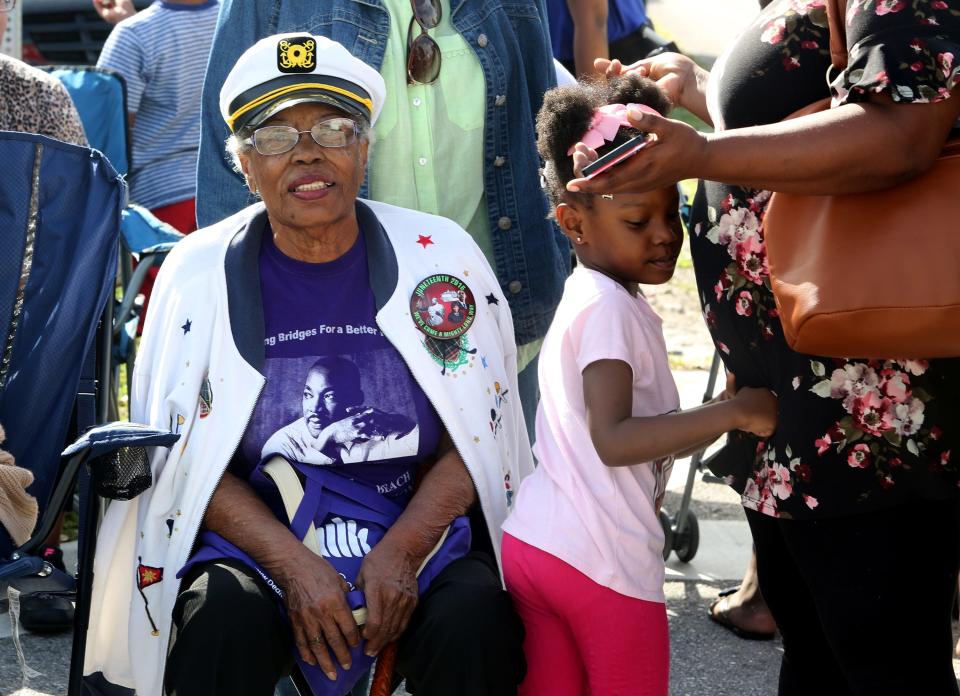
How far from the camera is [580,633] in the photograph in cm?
244

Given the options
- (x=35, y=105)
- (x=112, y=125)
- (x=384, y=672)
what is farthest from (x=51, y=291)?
(x=112, y=125)

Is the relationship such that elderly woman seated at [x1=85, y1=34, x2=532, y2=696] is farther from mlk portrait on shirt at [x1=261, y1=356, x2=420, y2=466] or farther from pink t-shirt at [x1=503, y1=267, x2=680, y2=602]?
pink t-shirt at [x1=503, y1=267, x2=680, y2=602]

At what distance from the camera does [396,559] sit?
2.59 meters

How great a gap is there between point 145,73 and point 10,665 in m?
3.02

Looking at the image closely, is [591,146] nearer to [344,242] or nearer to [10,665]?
[344,242]

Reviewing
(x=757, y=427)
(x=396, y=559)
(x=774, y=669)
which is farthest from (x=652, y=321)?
(x=774, y=669)

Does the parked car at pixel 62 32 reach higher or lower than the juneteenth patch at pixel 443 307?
higher

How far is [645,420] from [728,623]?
1642mm

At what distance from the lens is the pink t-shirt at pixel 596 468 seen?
242cm

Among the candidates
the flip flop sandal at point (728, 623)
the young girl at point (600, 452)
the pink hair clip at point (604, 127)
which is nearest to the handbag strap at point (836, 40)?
the pink hair clip at point (604, 127)

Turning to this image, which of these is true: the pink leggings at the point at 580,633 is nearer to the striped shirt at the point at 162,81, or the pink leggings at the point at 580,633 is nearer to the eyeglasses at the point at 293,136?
the eyeglasses at the point at 293,136

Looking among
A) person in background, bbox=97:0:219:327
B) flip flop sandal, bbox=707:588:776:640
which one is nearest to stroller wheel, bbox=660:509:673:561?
flip flop sandal, bbox=707:588:776:640

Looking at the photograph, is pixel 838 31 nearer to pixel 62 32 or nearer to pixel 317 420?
pixel 317 420

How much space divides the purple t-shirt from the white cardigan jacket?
0.13 feet
